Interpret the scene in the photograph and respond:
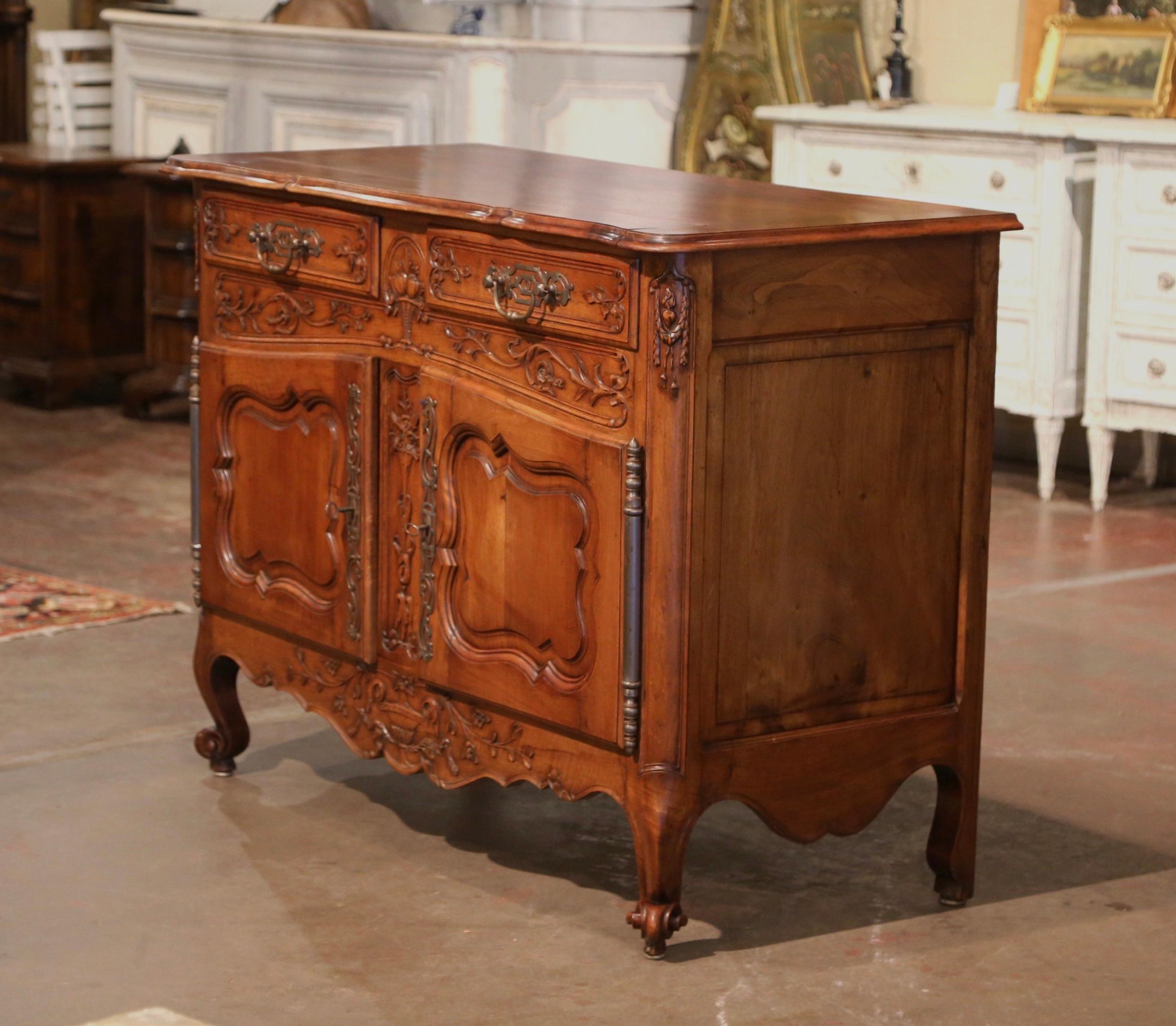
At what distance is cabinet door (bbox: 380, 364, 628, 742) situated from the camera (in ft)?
9.15

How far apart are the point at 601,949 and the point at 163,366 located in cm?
439

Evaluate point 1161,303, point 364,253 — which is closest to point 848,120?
point 1161,303

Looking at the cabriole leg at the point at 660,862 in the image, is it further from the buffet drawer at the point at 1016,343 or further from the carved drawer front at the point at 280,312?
the buffet drawer at the point at 1016,343

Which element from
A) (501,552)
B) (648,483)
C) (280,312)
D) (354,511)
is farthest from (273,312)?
(648,483)

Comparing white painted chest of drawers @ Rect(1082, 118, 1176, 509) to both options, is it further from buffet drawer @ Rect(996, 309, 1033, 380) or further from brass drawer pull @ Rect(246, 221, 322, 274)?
brass drawer pull @ Rect(246, 221, 322, 274)

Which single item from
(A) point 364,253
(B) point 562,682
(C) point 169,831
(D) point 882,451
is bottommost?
(C) point 169,831

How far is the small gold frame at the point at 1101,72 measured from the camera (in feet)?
18.7

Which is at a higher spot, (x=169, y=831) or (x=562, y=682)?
(x=562, y=682)

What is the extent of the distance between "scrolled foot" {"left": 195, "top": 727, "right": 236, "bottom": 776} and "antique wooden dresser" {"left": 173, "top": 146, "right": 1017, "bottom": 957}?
0.33 meters

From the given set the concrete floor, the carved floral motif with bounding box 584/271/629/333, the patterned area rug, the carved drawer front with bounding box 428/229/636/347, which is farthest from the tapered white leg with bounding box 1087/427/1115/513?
the carved floral motif with bounding box 584/271/629/333

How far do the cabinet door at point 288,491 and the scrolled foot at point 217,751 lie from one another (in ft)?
0.74

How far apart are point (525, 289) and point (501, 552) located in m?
0.39

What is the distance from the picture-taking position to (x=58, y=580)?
4.81 metres

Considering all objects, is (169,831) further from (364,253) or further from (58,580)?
(58,580)
